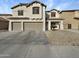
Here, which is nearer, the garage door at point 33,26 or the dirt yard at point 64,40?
the dirt yard at point 64,40

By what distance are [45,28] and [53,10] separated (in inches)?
346

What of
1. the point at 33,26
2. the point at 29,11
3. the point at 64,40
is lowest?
the point at 64,40

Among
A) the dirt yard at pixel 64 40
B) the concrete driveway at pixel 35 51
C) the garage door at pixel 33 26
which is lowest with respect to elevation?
the concrete driveway at pixel 35 51

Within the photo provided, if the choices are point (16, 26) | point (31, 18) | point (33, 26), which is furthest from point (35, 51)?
point (16, 26)

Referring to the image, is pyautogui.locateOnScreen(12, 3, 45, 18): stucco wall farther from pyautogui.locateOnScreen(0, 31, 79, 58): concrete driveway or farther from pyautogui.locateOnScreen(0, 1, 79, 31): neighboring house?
pyautogui.locateOnScreen(0, 31, 79, 58): concrete driveway

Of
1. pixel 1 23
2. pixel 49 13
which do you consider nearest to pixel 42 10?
pixel 49 13

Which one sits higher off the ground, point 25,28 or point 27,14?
point 27,14

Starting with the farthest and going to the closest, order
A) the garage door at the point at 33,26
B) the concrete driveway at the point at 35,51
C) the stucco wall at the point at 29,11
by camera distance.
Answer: the garage door at the point at 33,26
the stucco wall at the point at 29,11
the concrete driveway at the point at 35,51

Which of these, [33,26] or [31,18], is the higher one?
[31,18]

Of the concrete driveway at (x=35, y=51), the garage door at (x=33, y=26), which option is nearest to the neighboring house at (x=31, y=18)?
the garage door at (x=33, y=26)

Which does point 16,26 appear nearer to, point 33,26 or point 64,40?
point 33,26

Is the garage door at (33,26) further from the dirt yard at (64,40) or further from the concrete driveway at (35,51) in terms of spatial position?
the concrete driveway at (35,51)

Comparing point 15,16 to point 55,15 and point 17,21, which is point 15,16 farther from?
point 55,15

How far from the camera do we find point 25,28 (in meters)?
50.1
